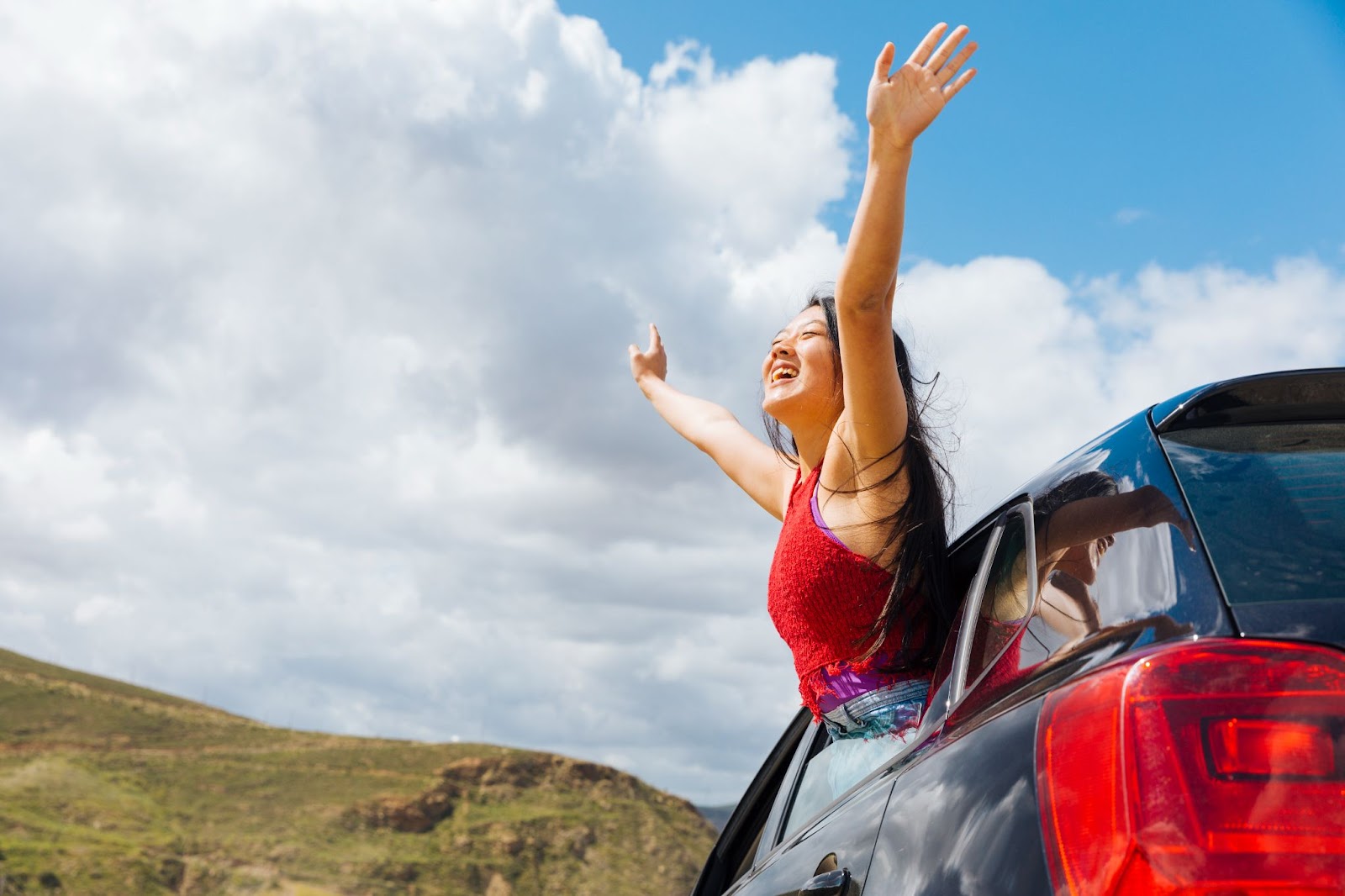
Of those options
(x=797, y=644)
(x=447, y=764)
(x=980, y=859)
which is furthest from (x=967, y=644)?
(x=447, y=764)

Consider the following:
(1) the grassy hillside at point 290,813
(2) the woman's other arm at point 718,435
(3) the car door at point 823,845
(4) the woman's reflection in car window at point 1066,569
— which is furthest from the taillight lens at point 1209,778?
(1) the grassy hillside at point 290,813

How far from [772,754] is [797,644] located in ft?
2.44

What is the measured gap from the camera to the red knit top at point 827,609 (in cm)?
247

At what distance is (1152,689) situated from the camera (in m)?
1.18

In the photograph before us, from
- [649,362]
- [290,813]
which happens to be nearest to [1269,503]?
[649,362]

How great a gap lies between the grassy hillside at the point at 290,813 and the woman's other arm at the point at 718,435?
3446cm

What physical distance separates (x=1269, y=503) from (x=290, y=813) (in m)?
50.5

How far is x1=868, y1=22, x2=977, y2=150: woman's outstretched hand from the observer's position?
2188 mm

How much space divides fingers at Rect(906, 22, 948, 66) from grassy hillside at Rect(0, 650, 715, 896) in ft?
122

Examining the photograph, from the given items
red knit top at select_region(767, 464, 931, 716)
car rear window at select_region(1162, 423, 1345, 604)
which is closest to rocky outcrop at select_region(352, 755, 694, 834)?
red knit top at select_region(767, 464, 931, 716)

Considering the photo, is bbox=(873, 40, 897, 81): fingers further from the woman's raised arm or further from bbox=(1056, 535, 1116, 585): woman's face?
bbox=(1056, 535, 1116, 585): woman's face

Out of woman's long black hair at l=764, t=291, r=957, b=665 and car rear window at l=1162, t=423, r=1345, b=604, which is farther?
woman's long black hair at l=764, t=291, r=957, b=665

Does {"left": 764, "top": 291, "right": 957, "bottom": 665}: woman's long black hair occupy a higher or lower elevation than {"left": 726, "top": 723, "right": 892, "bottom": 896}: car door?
higher

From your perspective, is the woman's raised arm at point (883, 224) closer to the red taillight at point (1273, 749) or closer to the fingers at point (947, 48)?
the fingers at point (947, 48)
